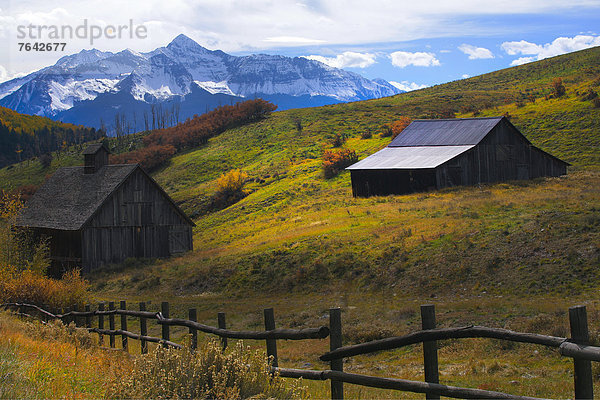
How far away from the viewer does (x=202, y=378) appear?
7.26 meters

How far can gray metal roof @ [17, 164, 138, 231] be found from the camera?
4253cm

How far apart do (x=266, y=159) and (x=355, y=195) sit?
3417 cm

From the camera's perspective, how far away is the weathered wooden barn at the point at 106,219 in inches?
1645

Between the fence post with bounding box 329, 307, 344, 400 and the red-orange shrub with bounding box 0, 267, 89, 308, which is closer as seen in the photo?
the fence post with bounding box 329, 307, 344, 400

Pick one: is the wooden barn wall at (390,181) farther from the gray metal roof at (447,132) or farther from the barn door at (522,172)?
the barn door at (522,172)

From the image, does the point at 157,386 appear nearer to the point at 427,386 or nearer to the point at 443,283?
the point at 427,386

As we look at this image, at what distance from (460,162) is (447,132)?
7709 mm

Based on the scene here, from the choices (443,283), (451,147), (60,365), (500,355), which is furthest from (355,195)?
(60,365)

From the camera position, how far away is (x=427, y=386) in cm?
678

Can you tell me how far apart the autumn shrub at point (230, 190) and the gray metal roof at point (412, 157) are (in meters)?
20.8

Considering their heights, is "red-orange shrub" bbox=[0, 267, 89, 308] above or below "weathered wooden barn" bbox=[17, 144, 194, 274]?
below

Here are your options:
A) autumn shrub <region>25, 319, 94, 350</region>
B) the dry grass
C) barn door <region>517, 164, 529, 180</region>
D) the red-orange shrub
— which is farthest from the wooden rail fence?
barn door <region>517, 164, 529, 180</region>

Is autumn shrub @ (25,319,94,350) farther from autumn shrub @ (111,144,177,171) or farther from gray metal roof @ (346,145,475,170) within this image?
autumn shrub @ (111,144,177,171)

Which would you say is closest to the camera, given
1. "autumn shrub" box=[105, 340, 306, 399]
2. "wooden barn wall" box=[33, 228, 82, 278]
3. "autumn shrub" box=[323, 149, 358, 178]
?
"autumn shrub" box=[105, 340, 306, 399]
